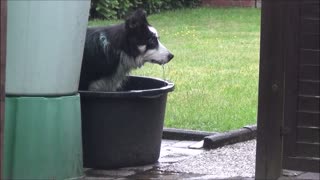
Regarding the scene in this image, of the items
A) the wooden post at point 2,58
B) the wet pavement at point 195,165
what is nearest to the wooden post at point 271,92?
the wet pavement at point 195,165

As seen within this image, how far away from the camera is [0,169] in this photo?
555 centimetres

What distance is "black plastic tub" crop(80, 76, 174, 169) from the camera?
705cm

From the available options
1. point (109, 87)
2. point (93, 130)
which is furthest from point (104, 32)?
point (93, 130)

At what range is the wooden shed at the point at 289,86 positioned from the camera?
6238 mm

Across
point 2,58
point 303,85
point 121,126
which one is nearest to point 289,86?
point 303,85

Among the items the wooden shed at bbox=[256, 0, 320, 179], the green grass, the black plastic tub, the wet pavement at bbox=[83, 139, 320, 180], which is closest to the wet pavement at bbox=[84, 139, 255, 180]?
the wet pavement at bbox=[83, 139, 320, 180]

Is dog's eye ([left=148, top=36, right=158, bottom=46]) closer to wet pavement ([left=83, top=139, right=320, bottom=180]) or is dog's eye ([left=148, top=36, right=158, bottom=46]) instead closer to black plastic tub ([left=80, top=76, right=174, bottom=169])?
black plastic tub ([left=80, top=76, right=174, bottom=169])

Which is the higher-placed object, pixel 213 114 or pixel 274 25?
pixel 274 25

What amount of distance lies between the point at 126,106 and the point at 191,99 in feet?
11.6

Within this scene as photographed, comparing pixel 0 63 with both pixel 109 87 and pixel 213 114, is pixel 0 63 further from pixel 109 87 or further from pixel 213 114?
pixel 213 114

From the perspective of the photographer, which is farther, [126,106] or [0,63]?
[126,106]

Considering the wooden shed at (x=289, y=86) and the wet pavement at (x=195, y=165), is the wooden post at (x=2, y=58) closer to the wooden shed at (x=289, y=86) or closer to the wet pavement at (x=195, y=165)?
the wet pavement at (x=195, y=165)

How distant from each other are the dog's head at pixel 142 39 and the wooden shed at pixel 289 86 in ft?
5.10

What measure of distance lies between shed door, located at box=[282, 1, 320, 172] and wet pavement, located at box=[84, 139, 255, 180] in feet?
2.42
